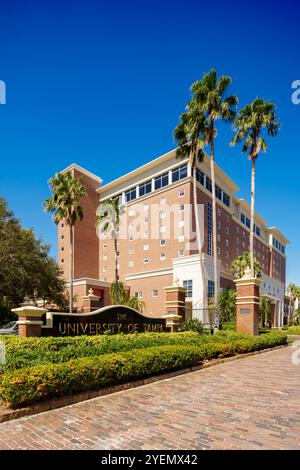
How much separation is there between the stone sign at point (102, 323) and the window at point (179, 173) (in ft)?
94.6

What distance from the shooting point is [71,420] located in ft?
21.6

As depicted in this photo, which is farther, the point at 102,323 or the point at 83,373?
the point at 102,323

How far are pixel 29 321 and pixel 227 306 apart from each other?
27.4m

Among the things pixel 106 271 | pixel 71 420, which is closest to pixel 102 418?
pixel 71 420

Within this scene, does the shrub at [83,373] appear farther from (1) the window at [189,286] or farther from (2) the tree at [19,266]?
(1) the window at [189,286]

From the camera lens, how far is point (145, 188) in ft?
165

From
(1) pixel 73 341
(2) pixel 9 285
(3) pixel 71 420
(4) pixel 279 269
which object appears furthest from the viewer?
(4) pixel 279 269

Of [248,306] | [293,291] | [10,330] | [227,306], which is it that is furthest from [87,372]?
[293,291]

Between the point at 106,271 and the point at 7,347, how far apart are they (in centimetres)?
4672

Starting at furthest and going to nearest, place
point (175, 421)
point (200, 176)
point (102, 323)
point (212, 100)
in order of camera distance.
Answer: point (200, 176)
point (212, 100)
point (102, 323)
point (175, 421)

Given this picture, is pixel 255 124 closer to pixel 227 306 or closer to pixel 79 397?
pixel 227 306
